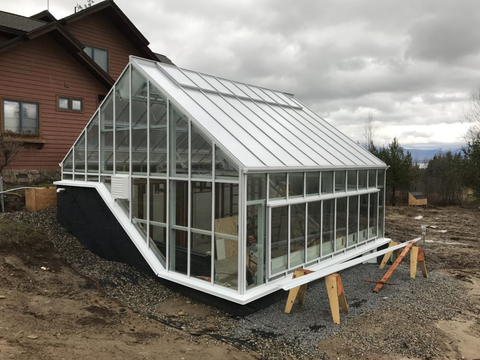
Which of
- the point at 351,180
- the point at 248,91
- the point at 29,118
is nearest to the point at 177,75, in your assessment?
the point at 248,91

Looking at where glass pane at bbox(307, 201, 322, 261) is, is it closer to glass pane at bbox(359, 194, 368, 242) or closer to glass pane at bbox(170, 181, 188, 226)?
glass pane at bbox(359, 194, 368, 242)

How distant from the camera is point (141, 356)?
5453 millimetres

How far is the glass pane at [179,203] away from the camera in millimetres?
8039

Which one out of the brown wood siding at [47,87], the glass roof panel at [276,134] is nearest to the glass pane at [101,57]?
the brown wood siding at [47,87]

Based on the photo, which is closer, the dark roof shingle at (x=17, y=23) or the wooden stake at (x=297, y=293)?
the wooden stake at (x=297, y=293)

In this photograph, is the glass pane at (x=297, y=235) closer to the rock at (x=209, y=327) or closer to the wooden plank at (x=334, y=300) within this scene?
the wooden plank at (x=334, y=300)

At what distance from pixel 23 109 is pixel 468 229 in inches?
832

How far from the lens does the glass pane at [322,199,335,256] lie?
930 cm

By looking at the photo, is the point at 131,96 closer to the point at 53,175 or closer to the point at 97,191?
the point at 97,191

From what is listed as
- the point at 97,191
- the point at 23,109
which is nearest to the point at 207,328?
the point at 97,191

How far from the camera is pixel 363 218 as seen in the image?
11.1 m

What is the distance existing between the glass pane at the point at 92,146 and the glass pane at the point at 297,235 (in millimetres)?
5688

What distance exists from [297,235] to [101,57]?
46.7 ft

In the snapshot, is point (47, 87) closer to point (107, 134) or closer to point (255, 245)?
point (107, 134)
